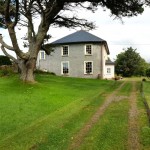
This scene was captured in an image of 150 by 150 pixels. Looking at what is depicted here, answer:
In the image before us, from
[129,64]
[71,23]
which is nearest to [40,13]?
[71,23]

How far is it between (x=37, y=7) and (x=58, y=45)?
25580 millimetres

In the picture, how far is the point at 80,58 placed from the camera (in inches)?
2224

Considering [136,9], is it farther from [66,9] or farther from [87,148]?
[87,148]

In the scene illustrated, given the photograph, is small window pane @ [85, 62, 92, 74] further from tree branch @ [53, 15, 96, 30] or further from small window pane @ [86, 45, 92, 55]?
tree branch @ [53, 15, 96, 30]

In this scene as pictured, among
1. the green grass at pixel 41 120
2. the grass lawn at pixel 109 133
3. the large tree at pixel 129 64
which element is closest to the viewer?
the grass lawn at pixel 109 133

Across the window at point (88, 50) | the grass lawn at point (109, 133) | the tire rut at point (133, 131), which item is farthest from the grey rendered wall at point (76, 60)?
the grass lawn at point (109, 133)

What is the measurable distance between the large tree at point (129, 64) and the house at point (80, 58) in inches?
931

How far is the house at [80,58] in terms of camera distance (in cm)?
5547

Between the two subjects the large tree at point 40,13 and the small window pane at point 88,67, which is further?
the small window pane at point 88,67

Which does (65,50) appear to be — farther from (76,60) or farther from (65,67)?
(65,67)

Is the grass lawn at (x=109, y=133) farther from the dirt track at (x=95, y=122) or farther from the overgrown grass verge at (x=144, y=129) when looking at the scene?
the overgrown grass verge at (x=144, y=129)

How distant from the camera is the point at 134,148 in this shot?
9781 millimetres

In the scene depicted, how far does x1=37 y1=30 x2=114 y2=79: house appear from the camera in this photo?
5547 centimetres

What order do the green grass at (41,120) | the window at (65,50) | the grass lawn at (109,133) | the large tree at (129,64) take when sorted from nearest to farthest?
1. the grass lawn at (109,133)
2. the green grass at (41,120)
3. the window at (65,50)
4. the large tree at (129,64)
